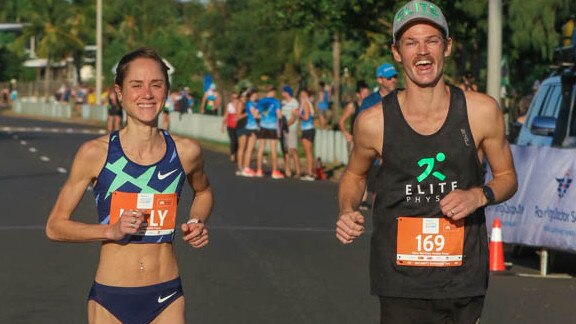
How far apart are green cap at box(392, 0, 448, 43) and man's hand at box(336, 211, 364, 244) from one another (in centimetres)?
71

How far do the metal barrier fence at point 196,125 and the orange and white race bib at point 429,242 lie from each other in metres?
26.6

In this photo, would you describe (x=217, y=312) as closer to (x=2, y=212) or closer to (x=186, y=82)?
(x=2, y=212)

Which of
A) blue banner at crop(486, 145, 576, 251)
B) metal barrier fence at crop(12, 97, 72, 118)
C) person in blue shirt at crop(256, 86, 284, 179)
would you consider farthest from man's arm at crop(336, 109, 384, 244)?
metal barrier fence at crop(12, 97, 72, 118)

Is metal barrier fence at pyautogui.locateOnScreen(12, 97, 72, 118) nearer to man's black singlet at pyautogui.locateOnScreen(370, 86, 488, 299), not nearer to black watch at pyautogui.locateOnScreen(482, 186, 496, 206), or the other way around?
man's black singlet at pyautogui.locateOnScreen(370, 86, 488, 299)

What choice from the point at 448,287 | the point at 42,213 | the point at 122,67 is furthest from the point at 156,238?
the point at 42,213

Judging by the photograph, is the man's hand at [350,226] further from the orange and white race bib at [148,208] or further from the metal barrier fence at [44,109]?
the metal barrier fence at [44,109]

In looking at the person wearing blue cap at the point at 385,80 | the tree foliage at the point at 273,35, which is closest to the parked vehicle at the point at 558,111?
the person wearing blue cap at the point at 385,80

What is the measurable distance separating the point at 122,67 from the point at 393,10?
25.4 metres

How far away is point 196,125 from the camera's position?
5347 cm

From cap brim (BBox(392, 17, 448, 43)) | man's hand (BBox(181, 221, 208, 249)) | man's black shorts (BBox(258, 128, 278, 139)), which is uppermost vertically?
cap brim (BBox(392, 17, 448, 43))

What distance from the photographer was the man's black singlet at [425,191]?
6.16m

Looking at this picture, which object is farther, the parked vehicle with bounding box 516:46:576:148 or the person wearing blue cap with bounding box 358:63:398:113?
the person wearing blue cap with bounding box 358:63:398:113

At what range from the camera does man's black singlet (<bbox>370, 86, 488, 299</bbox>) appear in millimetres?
6156

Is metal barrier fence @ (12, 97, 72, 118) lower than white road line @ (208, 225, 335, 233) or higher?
lower
